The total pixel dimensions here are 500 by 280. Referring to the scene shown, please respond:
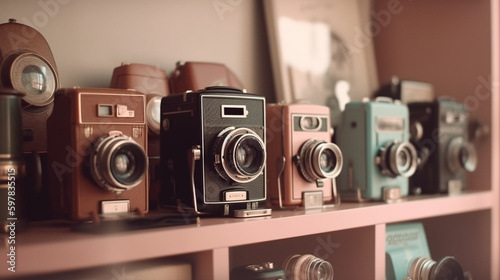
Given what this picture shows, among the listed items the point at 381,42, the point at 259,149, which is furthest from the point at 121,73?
the point at 381,42

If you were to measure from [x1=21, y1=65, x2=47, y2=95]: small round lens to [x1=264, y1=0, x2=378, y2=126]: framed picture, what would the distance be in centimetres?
68

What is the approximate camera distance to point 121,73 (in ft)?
4.17

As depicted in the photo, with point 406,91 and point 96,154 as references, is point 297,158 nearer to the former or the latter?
point 96,154

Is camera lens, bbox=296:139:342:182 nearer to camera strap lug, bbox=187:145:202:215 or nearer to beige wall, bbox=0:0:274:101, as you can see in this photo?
camera strap lug, bbox=187:145:202:215

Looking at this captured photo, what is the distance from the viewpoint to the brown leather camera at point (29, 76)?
3.49 feet

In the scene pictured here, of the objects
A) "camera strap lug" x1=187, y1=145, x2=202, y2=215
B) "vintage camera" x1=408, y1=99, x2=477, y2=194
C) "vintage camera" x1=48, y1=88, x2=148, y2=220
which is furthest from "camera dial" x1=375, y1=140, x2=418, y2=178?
"vintage camera" x1=48, y1=88, x2=148, y2=220

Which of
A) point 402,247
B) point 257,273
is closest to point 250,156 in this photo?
point 257,273

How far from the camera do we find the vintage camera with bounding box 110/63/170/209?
Answer: 4.12ft

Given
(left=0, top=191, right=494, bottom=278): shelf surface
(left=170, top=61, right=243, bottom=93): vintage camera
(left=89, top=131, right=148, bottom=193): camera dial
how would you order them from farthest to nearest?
(left=170, top=61, right=243, bottom=93): vintage camera < (left=89, top=131, right=148, bottom=193): camera dial < (left=0, top=191, right=494, bottom=278): shelf surface

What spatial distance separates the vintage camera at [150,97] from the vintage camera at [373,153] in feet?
1.69

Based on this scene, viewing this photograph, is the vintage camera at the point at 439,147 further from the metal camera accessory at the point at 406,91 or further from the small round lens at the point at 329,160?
the small round lens at the point at 329,160

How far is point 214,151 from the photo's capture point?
1.10 m

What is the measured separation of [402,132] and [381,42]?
0.65m

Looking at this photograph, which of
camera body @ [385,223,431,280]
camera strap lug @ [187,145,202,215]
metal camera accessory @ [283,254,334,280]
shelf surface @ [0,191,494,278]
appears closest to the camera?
shelf surface @ [0,191,494,278]
